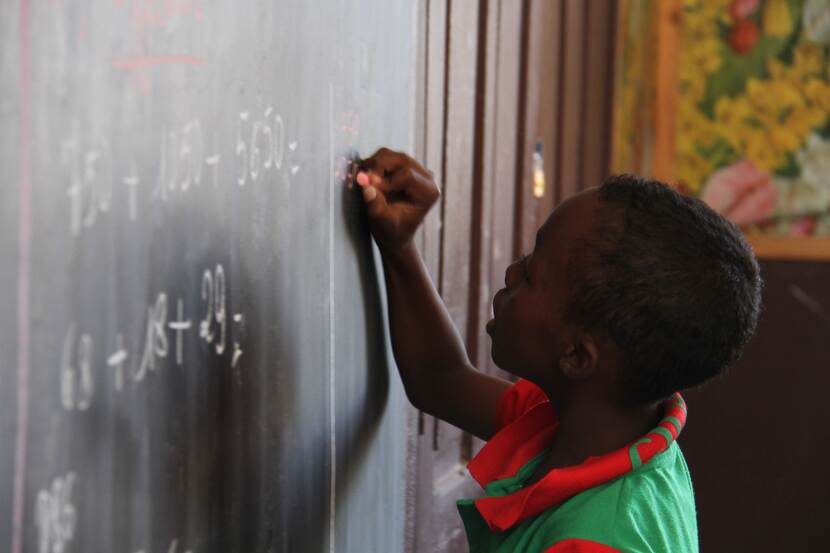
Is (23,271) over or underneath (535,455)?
over

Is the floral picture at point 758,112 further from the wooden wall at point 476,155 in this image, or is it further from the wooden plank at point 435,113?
the wooden plank at point 435,113

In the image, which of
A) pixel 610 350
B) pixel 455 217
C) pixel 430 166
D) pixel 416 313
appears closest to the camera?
pixel 610 350

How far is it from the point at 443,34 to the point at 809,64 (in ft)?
5.41

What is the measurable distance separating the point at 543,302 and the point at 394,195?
10.2 inches

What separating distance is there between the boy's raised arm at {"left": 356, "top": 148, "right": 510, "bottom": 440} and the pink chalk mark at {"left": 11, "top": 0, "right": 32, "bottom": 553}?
58 cm

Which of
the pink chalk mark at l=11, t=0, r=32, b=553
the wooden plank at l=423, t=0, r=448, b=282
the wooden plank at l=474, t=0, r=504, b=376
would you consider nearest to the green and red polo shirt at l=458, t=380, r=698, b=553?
the pink chalk mark at l=11, t=0, r=32, b=553

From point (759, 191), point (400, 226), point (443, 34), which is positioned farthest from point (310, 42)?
point (759, 191)

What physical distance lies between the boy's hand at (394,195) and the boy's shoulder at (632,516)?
0.37 meters

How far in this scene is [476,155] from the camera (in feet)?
6.68

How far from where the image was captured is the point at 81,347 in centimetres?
70

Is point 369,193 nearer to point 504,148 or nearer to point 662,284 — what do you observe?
point 662,284

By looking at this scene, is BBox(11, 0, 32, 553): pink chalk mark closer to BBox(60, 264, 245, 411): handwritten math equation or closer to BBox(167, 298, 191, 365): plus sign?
BBox(60, 264, 245, 411): handwritten math equation

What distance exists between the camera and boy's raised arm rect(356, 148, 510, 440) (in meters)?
1.25

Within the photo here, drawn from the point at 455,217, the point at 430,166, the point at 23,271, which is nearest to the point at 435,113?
the point at 430,166
